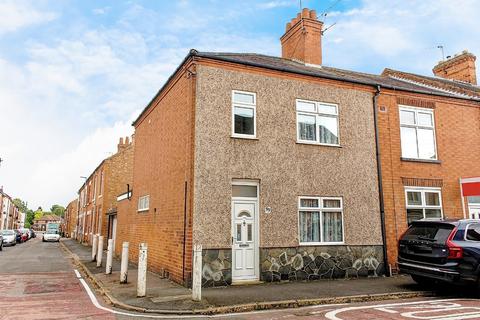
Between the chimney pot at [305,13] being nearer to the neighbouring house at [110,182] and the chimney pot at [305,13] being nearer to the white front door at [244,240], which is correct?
the white front door at [244,240]

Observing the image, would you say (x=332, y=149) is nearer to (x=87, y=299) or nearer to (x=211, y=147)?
(x=211, y=147)

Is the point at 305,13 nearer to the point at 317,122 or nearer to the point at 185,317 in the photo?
the point at 317,122

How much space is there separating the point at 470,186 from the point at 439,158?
1.36 meters

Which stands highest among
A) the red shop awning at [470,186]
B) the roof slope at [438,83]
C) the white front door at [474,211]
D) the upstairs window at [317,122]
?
the roof slope at [438,83]

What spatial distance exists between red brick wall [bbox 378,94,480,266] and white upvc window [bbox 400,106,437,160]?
0.21m

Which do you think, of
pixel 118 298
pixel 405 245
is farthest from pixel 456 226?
pixel 118 298

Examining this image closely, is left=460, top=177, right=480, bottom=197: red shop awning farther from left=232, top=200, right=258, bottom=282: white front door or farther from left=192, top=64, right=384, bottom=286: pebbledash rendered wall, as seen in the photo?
left=232, top=200, right=258, bottom=282: white front door

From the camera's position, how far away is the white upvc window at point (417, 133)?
44.5 feet

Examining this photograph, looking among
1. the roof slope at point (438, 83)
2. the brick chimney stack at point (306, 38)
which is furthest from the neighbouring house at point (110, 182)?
the roof slope at point (438, 83)

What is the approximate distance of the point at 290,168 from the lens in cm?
1145

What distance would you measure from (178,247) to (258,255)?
2.21 m

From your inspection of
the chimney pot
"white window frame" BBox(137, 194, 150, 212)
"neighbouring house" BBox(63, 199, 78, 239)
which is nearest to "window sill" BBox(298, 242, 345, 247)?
"white window frame" BBox(137, 194, 150, 212)

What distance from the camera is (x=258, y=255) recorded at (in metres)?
10.6

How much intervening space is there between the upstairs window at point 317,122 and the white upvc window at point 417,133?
2.87 metres
